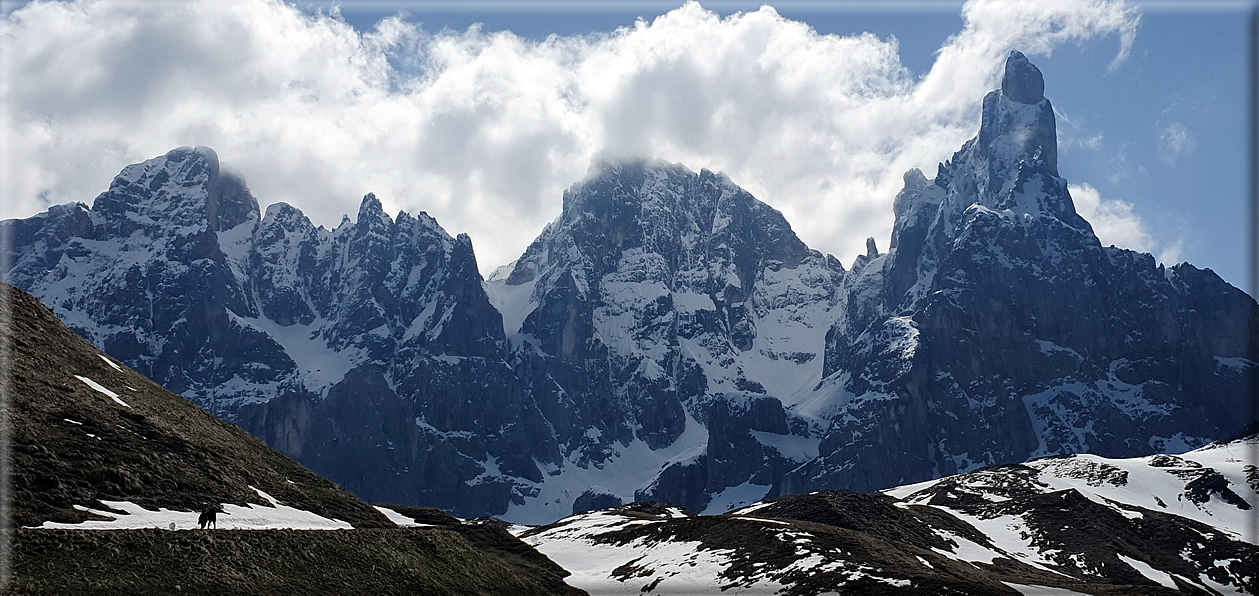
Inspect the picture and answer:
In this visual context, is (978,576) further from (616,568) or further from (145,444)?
(145,444)

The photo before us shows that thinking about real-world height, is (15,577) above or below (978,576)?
below

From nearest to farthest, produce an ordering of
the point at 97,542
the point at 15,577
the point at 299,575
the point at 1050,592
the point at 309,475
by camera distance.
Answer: the point at 15,577
the point at 97,542
the point at 299,575
the point at 309,475
the point at 1050,592

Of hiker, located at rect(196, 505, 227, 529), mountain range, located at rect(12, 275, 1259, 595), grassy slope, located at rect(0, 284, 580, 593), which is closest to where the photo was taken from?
grassy slope, located at rect(0, 284, 580, 593)

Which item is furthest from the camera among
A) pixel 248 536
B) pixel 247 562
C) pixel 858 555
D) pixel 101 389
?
pixel 858 555

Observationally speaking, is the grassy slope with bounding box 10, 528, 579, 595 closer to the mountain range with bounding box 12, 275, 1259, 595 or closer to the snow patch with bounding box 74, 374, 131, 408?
the mountain range with bounding box 12, 275, 1259, 595

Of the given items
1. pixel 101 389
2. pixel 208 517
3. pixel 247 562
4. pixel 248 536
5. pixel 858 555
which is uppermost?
pixel 101 389

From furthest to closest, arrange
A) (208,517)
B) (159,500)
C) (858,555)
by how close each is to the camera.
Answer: (858,555) < (159,500) < (208,517)

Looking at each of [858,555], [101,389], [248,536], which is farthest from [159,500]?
[858,555]

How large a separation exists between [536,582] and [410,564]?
81.5 feet

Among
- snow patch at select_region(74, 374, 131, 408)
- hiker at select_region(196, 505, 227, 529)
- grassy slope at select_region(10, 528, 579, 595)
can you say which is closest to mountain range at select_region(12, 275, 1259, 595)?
grassy slope at select_region(10, 528, 579, 595)

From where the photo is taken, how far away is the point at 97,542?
184 ft

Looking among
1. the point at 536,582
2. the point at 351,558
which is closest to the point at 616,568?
the point at 536,582

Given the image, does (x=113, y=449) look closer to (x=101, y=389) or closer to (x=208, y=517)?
(x=208, y=517)

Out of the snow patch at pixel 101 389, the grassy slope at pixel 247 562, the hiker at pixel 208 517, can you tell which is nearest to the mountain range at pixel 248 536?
the grassy slope at pixel 247 562
